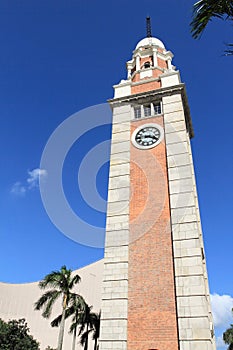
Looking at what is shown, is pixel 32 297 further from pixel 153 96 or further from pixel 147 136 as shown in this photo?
pixel 153 96

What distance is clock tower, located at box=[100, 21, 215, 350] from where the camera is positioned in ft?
39.3

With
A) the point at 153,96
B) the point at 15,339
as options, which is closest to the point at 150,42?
the point at 153,96

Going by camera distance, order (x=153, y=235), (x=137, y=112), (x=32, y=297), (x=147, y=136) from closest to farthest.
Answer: (x=153, y=235) → (x=147, y=136) → (x=137, y=112) → (x=32, y=297)

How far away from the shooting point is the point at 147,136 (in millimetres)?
18125

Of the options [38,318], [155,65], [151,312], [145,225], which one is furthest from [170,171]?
[38,318]

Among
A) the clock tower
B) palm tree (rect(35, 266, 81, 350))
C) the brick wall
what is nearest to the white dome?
the clock tower

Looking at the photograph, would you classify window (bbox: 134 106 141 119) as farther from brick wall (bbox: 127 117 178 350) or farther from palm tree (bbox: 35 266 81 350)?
palm tree (bbox: 35 266 81 350)

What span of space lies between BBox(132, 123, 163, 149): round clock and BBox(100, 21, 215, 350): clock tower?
6 cm

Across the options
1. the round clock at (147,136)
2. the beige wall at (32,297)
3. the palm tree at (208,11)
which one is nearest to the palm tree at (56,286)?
the round clock at (147,136)

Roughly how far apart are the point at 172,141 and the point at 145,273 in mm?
7389

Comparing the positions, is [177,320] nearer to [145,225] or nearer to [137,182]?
[145,225]

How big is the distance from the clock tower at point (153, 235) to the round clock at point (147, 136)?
0.19 feet

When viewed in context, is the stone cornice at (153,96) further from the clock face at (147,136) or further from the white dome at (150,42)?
the white dome at (150,42)

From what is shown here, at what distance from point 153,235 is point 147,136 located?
6.38 meters
